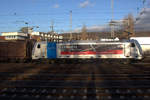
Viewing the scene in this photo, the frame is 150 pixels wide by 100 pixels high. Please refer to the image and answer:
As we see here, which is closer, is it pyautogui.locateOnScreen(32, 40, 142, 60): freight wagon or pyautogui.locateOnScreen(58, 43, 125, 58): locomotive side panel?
pyautogui.locateOnScreen(32, 40, 142, 60): freight wagon

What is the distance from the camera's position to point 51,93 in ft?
24.0

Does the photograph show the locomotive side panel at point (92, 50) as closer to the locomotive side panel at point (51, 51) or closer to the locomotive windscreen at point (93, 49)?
the locomotive windscreen at point (93, 49)

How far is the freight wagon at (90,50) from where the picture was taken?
66.9ft

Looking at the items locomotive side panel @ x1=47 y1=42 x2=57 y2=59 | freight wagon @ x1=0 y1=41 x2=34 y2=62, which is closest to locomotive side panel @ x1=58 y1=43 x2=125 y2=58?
locomotive side panel @ x1=47 y1=42 x2=57 y2=59

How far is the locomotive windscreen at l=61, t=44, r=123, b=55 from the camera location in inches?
808

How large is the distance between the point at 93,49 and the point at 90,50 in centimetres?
40

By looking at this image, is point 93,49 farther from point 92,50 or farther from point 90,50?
point 90,50

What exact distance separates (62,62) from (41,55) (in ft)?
9.77

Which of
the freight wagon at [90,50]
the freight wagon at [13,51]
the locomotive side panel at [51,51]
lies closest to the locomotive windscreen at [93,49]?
the freight wagon at [90,50]

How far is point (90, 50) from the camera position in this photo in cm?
2081

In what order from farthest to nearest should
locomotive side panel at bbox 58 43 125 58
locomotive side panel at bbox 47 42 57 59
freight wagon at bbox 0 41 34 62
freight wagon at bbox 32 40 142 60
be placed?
freight wagon at bbox 0 41 34 62, locomotive side panel at bbox 47 42 57 59, locomotive side panel at bbox 58 43 125 58, freight wagon at bbox 32 40 142 60

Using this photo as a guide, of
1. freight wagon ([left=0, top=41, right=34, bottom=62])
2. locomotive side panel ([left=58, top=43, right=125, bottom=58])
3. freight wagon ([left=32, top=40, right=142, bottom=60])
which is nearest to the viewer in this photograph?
freight wagon ([left=32, top=40, right=142, bottom=60])

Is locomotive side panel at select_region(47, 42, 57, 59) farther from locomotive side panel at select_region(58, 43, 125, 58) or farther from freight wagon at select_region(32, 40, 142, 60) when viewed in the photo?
locomotive side panel at select_region(58, 43, 125, 58)

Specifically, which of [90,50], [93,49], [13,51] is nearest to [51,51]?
[90,50]
